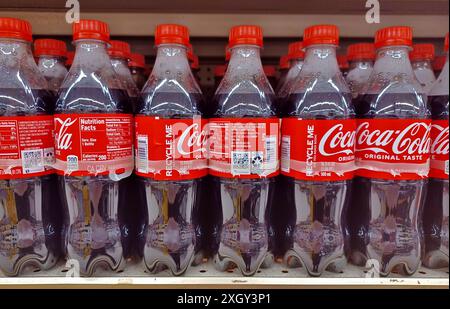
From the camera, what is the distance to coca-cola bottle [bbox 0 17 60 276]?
79 cm

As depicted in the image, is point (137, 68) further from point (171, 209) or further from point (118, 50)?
point (171, 209)

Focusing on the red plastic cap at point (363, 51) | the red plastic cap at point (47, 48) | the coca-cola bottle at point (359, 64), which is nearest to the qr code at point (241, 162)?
the coca-cola bottle at point (359, 64)

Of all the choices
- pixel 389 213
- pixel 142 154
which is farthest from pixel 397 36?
pixel 142 154

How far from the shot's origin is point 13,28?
2.65 feet

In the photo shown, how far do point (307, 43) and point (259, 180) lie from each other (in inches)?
16.6

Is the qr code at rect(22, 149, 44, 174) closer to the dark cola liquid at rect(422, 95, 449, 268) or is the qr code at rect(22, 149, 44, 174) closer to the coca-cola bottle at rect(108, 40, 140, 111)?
the coca-cola bottle at rect(108, 40, 140, 111)

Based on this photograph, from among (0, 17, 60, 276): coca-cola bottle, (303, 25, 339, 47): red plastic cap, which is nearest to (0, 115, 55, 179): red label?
(0, 17, 60, 276): coca-cola bottle

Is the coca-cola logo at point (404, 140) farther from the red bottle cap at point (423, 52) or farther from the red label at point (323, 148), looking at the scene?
the red bottle cap at point (423, 52)

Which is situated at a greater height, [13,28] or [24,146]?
[13,28]

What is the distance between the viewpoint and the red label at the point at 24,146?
776 mm

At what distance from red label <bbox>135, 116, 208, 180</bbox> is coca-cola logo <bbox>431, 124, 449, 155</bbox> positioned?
2.25 feet

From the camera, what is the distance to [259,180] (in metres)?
0.88

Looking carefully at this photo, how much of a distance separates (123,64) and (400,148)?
0.92 meters
